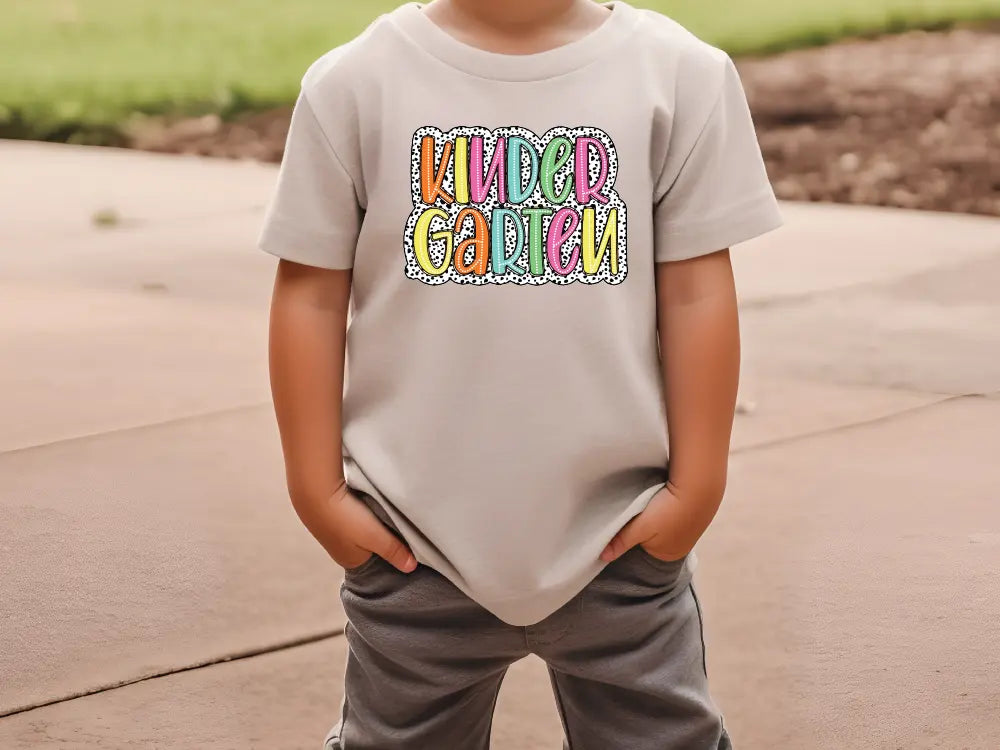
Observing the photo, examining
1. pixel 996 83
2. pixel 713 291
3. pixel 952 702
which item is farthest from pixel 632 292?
pixel 996 83

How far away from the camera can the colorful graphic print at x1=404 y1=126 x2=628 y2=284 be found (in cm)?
150

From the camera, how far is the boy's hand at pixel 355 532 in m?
1.56

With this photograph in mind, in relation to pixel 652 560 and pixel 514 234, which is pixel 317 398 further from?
pixel 652 560

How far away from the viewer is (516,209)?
152cm

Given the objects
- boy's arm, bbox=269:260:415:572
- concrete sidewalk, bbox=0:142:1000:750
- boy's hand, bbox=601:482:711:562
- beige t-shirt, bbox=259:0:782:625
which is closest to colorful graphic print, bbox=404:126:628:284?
beige t-shirt, bbox=259:0:782:625

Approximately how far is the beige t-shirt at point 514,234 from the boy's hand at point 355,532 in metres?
0.03

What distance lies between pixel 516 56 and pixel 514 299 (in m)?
0.24

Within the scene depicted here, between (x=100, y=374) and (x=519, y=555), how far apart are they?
8.56ft

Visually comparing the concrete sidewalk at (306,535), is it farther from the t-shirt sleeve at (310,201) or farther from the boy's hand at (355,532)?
the t-shirt sleeve at (310,201)

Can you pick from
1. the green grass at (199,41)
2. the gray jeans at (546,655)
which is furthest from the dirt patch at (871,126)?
the gray jeans at (546,655)

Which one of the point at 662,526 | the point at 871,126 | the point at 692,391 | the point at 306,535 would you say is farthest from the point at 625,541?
the point at 871,126

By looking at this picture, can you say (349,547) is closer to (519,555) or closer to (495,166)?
(519,555)

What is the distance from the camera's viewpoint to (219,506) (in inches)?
119

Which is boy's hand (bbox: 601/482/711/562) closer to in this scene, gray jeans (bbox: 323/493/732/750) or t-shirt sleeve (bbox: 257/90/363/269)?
gray jeans (bbox: 323/493/732/750)
